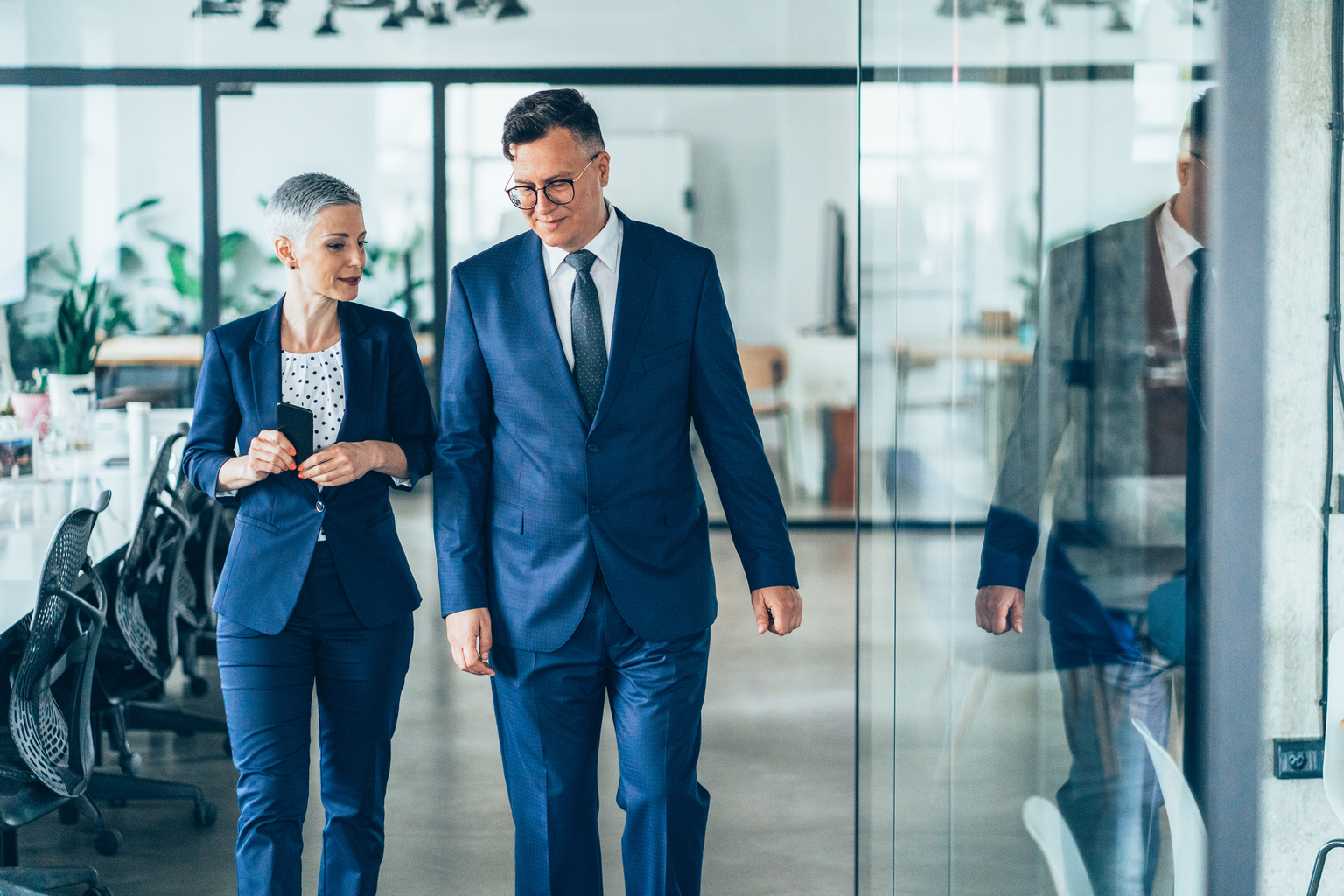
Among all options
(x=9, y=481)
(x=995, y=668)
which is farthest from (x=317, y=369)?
(x=9, y=481)

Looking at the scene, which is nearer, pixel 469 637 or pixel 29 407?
pixel 469 637

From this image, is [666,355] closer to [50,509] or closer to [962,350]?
[962,350]

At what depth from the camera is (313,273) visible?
2.22 m

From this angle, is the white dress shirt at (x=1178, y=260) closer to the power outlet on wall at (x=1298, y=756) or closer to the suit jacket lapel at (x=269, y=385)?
the power outlet on wall at (x=1298, y=756)

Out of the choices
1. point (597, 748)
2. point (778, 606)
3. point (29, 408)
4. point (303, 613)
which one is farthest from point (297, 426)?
point (29, 408)

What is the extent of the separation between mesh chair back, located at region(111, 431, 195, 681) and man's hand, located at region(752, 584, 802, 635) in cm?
180

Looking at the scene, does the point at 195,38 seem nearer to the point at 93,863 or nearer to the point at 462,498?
the point at 93,863

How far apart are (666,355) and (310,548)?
0.73 m

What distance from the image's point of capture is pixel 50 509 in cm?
368

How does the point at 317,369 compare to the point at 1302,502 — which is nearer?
the point at 1302,502

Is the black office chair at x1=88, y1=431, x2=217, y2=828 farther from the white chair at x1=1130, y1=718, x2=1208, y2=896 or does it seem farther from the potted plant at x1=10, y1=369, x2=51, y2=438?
the white chair at x1=1130, y1=718, x2=1208, y2=896

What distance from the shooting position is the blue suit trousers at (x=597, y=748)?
2078 millimetres

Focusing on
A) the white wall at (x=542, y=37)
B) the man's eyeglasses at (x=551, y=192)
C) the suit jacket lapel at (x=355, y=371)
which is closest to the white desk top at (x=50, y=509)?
the suit jacket lapel at (x=355, y=371)

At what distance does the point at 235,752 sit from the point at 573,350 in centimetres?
96
